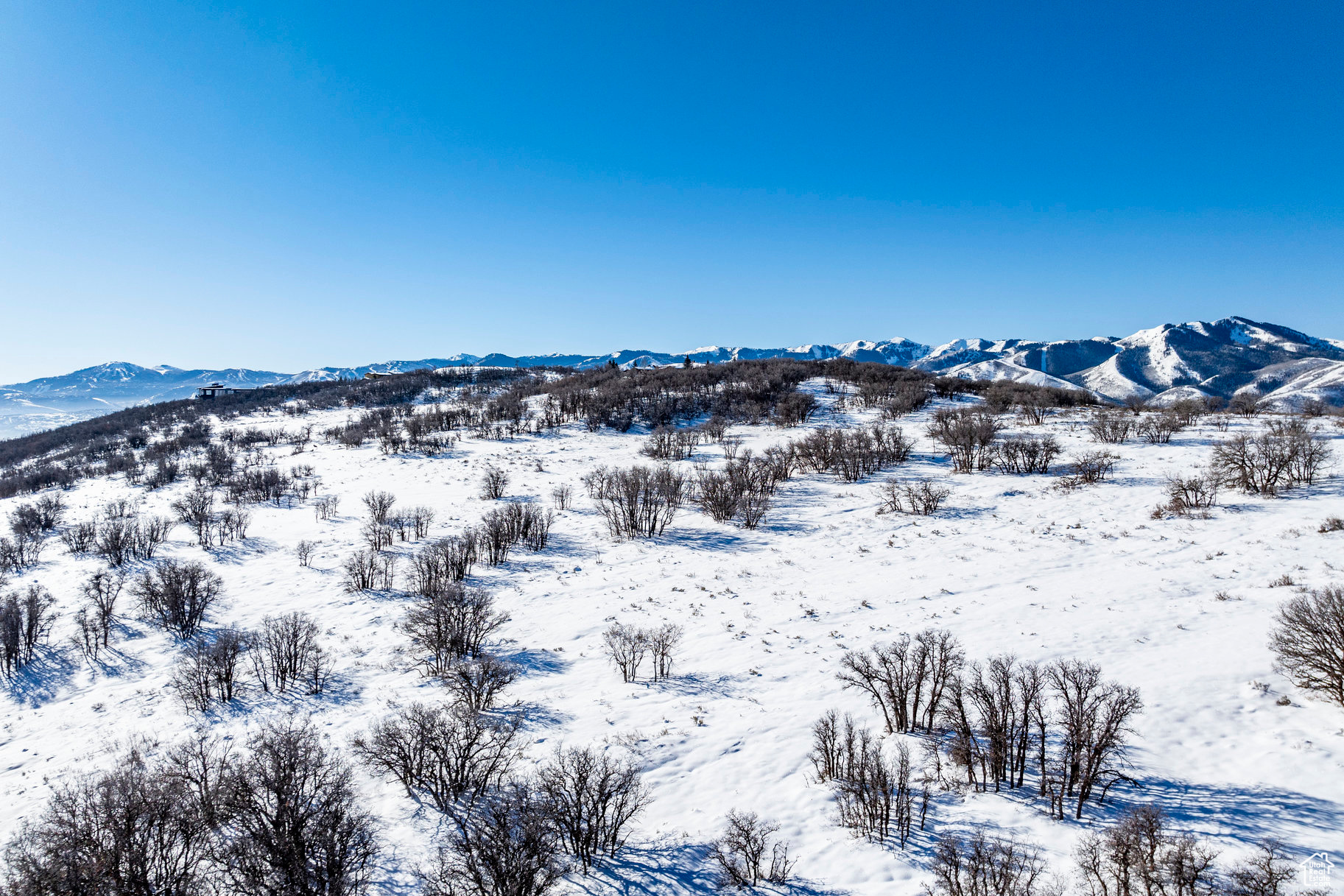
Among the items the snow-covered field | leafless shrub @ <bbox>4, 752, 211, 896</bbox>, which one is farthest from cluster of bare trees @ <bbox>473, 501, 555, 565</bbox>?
leafless shrub @ <bbox>4, 752, 211, 896</bbox>

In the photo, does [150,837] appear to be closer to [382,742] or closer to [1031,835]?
[382,742]

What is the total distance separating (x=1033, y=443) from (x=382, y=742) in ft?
110

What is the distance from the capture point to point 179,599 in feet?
58.0

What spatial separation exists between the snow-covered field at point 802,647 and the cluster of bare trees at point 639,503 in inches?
33.9

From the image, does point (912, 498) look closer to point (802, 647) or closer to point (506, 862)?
point (802, 647)

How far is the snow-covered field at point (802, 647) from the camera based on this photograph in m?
7.92

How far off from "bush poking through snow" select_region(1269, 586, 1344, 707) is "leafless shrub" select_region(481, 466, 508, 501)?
1205 inches

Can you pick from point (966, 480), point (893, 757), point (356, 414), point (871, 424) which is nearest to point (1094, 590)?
point (893, 757)

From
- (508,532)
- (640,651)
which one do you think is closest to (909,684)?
(640,651)

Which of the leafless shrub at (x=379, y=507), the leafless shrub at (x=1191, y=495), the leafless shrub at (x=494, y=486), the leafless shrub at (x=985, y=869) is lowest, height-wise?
the leafless shrub at (x=985, y=869)

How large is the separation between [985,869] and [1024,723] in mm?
2739

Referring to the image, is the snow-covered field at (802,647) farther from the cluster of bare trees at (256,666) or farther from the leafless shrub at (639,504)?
the leafless shrub at (639,504)

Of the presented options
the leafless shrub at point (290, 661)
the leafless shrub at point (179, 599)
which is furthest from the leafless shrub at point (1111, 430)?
the leafless shrub at point (179, 599)

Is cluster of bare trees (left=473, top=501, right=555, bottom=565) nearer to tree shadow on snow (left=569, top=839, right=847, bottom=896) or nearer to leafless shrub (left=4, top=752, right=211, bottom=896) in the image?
leafless shrub (left=4, top=752, right=211, bottom=896)
